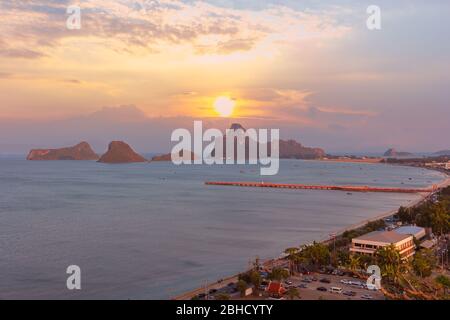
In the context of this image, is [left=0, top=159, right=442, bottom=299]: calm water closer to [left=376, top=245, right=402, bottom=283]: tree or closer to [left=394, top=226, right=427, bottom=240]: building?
[left=394, top=226, right=427, bottom=240]: building

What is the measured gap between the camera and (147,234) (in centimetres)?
1931

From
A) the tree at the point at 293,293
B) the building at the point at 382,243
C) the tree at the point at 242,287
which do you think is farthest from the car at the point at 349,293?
the building at the point at 382,243

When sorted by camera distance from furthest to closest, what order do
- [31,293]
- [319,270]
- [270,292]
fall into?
[319,270] → [31,293] → [270,292]

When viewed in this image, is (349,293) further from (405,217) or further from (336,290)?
(405,217)

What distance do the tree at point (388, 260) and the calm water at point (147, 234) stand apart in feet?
14.1

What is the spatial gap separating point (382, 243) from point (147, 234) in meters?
10.2

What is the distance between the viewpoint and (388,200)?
109ft

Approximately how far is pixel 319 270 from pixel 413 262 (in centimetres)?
259

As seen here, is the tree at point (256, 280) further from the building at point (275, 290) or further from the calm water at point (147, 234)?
the calm water at point (147, 234)

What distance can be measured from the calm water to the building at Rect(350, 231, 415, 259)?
3.11 metres

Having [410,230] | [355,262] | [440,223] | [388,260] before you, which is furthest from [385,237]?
[440,223]
